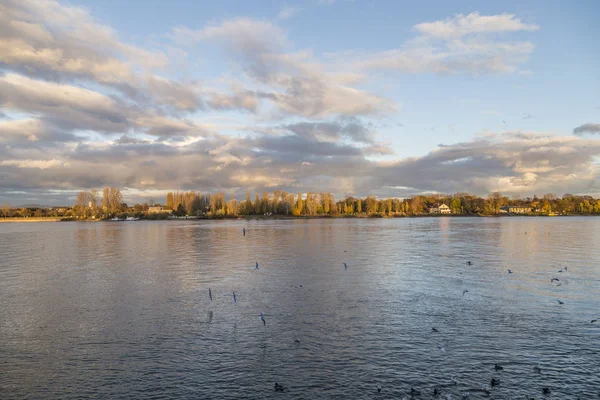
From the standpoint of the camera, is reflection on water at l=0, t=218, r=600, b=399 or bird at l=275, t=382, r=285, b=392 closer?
bird at l=275, t=382, r=285, b=392

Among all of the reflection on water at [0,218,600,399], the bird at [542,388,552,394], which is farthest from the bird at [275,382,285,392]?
the bird at [542,388,552,394]

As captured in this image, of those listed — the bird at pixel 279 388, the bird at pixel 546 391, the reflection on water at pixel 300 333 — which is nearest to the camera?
the bird at pixel 546 391

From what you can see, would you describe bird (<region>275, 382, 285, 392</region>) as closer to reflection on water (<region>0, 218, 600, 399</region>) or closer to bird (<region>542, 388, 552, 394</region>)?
reflection on water (<region>0, 218, 600, 399</region>)

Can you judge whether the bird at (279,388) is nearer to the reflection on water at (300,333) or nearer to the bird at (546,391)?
the reflection on water at (300,333)

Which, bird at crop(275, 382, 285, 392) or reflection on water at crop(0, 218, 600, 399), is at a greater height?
reflection on water at crop(0, 218, 600, 399)

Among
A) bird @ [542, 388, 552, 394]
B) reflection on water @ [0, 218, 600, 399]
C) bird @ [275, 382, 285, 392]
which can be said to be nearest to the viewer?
bird @ [542, 388, 552, 394]

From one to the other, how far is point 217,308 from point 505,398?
14.2 m

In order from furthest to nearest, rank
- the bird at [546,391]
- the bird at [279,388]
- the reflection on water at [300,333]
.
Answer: the reflection on water at [300,333]
the bird at [279,388]
the bird at [546,391]

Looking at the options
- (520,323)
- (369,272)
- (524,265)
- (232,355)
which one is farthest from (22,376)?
(524,265)

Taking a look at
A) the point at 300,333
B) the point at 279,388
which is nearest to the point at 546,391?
the point at 279,388

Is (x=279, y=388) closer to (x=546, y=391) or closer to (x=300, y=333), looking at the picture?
(x=300, y=333)

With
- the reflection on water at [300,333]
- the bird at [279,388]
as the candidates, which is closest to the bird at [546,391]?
the reflection on water at [300,333]

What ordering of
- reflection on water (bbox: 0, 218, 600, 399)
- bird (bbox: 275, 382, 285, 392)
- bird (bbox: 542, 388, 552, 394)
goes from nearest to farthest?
1. bird (bbox: 542, 388, 552, 394)
2. bird (bbox: 275, 382, 285, 392)
3. reflection on water (bbox: 0, 218, 600, 399)

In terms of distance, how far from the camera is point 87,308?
73.5 feet
